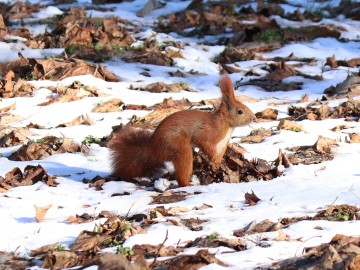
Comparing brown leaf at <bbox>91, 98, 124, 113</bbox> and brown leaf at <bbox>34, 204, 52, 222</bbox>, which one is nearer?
brown leaf at <bbox>34, 204, 52, 222</bbox>

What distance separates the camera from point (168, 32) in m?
12.4

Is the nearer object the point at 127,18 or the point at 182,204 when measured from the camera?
the point at 182,204

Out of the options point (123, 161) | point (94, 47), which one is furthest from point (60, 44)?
point (123, 161)

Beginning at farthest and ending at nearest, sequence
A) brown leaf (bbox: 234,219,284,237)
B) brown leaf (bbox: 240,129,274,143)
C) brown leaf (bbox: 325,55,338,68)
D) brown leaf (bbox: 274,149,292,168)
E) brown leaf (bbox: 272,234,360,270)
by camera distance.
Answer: brown leaf (bbox: 325,55,338,68), brown leaf (bbox: 240,129,274,143), brown leaf (bbox: 274,149,292,168), brown leaf (bbox: 234,219,284,237), brown leaf (bbox: 272,234,360,270)

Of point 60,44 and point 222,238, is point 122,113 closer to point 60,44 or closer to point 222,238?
point 60,44

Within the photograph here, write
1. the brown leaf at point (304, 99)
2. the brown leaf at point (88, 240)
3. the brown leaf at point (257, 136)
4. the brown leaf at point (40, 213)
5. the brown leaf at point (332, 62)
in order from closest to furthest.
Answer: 1. the brown leaf at point (88, 240)
2. the brown leaf at point (40, 213)
3. the brown leaf at point (257, 136)
4. the brown leaf at point (304, 99)
5. the brown leaf at point (332, 62)

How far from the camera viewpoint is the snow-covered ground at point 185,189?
4.13 m

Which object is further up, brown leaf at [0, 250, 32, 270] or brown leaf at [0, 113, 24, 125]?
brown leaf at [0, 250, 32, 270]

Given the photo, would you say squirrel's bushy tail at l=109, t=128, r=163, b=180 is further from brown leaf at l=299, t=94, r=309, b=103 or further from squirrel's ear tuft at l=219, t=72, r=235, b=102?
brown leaf at l=299, t=94, r=309, b=103

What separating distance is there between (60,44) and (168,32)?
2549 mm

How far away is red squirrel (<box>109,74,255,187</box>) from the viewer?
562cm

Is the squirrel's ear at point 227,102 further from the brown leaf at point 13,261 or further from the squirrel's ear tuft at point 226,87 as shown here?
the brown leaf at point 13,261

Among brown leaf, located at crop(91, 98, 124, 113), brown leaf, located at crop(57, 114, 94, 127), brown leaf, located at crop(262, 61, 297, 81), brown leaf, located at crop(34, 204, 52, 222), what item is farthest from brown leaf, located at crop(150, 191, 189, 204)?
brown leaf, located at crop(262, 61, 297, 81)

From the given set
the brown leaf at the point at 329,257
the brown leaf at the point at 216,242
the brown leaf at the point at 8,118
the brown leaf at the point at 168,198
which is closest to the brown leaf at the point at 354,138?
the brown leaf at the point at 168,198
